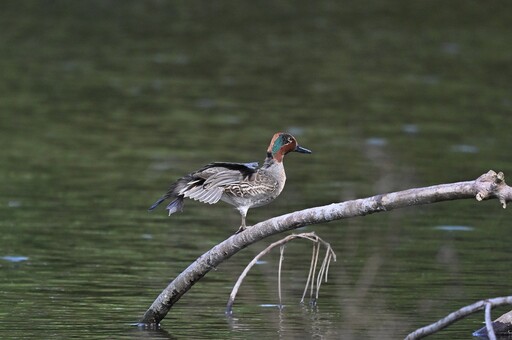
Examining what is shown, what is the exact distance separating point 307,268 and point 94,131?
29.7ft

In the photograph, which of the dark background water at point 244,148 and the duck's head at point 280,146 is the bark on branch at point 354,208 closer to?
the dark background water at point 244,148

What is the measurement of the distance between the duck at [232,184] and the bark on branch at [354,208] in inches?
11.3

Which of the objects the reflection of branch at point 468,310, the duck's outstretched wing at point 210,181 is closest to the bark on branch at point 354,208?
the duck's outstretched wing at point 210,181

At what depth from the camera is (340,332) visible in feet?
35.2

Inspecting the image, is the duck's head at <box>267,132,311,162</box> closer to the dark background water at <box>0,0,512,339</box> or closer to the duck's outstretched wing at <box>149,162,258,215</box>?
the duck's outstretched wing at <box>149,162,258,215</box>

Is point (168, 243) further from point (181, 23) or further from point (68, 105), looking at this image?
point (181, 23)

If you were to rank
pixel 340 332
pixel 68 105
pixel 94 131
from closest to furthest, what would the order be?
pixel 340 332, pixel 94 131, pixel 68 105

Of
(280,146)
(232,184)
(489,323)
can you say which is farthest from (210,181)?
(489,323)

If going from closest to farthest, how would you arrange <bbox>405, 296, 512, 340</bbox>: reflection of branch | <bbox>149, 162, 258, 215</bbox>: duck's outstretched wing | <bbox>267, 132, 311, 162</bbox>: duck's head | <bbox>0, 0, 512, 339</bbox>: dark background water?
<bbox>405, 296, 512, 340</bbox>: reflection of branch → <bbox>149, 162, 258, 215</bbox>: duck's outstretched wing → <bbox>267, 132, 311, 162</bbox>: duck's head → <bbox>0, 0, 512, 339</bbox>: dark background water

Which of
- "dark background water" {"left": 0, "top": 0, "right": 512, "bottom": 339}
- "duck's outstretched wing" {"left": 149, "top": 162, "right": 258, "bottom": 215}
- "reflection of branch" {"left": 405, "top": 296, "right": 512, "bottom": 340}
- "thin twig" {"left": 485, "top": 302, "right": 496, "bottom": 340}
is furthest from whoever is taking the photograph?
"dark background water" {"left": 0, "top": 0, "right": 512, "bottom": 339}

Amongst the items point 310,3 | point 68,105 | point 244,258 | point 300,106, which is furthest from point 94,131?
point 310,3

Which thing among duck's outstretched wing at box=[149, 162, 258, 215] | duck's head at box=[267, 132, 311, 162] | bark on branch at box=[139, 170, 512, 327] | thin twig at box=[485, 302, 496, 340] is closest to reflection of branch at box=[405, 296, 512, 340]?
thin twig at box=[485, 302, 496, 340]

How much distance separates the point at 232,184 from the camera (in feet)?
32.4

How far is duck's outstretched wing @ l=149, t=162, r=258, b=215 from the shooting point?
974cm
